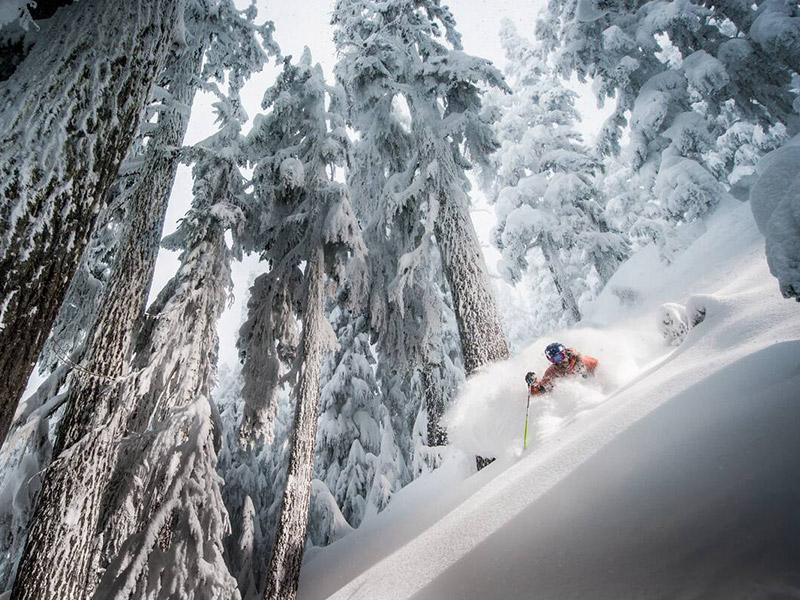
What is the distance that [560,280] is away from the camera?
16516mm

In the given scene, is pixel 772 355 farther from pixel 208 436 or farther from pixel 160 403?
pixel 160 403

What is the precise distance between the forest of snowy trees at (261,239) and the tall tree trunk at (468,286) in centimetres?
4

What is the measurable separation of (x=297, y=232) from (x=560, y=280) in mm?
12400

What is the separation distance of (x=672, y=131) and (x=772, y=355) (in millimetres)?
10555

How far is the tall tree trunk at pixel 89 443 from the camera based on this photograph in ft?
15.1

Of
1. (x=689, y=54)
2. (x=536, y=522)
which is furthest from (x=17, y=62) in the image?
(x=689, y=54)

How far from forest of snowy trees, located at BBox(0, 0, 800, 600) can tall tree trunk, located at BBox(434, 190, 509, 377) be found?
0.04 m

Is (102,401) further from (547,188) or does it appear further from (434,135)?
(547,188)

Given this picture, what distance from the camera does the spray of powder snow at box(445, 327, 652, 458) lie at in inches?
232

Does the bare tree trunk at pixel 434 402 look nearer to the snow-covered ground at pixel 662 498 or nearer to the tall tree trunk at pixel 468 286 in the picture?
the tall tree trunk at pixel 468 286

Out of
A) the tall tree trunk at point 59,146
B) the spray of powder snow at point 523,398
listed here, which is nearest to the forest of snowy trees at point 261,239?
the tall tree trunk at point 59,146

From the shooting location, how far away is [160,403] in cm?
558

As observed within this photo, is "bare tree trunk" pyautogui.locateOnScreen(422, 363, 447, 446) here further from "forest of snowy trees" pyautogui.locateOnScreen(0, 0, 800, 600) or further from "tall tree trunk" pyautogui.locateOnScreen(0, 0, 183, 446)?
"tall tree trunk" pyautogui.locateOnScreen(0, 0, 183, 446)

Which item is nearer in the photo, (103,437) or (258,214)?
(103,437)
